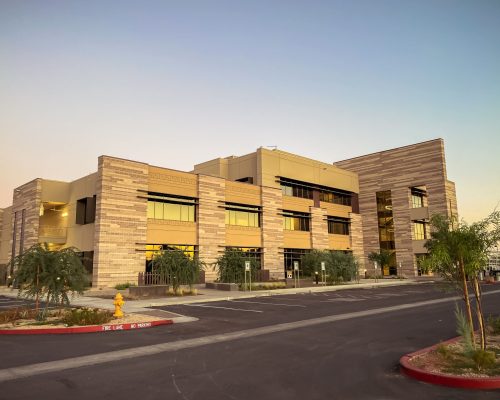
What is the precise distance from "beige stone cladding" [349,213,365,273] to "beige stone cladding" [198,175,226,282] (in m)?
26.1

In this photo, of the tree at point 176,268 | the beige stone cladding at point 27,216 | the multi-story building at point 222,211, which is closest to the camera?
the tree at point 176,268

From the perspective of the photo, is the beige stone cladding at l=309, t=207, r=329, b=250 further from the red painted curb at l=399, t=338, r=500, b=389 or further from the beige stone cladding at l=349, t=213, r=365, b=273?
the red painted curb at l=399, t=338, r=500, b=389

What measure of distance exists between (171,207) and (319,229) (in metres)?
23.7

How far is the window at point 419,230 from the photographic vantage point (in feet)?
205

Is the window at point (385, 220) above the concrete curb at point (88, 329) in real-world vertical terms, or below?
above

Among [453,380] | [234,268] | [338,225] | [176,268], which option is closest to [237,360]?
[453,380]

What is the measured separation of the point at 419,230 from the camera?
6438 centimetres

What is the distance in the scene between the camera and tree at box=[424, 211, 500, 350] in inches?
384

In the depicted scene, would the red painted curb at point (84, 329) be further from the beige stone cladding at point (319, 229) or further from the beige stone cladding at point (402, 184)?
the beige stone cladding at point (402, 184)

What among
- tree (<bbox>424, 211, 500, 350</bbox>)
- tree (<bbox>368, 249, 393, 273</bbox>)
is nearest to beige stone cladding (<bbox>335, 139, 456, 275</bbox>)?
tree (<bbox>368, 249, 393, 273</bbox>)

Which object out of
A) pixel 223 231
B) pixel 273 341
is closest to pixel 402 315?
pixel 273 341

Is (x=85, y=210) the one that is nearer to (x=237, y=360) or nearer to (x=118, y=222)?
→ (x=118, y=222)

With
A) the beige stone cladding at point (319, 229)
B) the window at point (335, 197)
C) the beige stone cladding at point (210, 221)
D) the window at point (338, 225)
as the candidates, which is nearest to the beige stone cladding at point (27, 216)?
the beige stone cladding at point (210, 221)

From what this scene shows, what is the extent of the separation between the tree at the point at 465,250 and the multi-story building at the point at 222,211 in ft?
94.8
